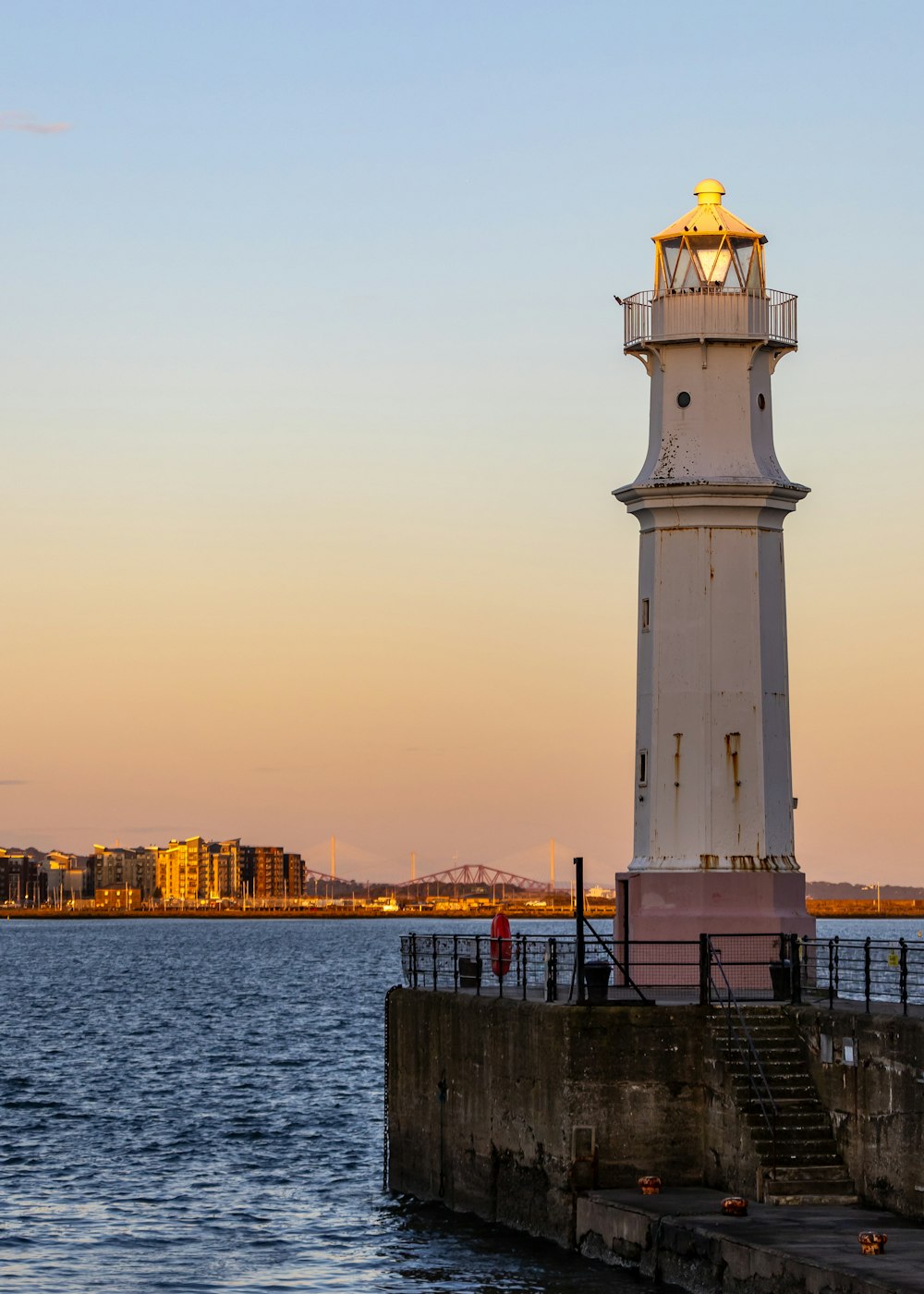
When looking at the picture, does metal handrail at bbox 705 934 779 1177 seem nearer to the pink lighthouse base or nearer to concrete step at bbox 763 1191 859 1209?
concrete step at bbox 763 1191 859 1209

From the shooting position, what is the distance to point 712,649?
2830 cm

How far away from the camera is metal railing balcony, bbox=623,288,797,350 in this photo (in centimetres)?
2923

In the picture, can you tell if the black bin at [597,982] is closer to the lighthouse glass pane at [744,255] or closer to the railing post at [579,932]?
the railing post at [579,932]

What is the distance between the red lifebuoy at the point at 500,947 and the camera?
27844 mm

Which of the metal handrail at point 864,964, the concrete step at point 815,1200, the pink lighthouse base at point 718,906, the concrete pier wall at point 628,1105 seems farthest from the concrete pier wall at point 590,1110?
→ the pink lighthouse base at point 718,906

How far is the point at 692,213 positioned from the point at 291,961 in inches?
4279

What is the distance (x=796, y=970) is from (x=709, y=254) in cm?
1088

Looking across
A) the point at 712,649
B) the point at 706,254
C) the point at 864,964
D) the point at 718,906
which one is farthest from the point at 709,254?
the point at 864,964

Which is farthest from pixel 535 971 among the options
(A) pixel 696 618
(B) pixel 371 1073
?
(B) pixel 371 1073

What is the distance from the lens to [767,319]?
29516 mm

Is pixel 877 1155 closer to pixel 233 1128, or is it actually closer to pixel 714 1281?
pixel 714 1281

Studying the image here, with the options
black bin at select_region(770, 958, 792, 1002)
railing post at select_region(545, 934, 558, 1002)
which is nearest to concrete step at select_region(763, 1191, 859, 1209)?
black bin at select_region(770, 958, 792, 1002)

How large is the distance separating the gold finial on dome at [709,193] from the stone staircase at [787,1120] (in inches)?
497

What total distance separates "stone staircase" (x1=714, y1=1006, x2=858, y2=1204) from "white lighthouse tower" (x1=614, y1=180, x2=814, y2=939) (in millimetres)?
3839
